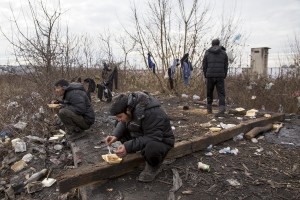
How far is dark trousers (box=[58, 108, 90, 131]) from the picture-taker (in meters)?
5.36

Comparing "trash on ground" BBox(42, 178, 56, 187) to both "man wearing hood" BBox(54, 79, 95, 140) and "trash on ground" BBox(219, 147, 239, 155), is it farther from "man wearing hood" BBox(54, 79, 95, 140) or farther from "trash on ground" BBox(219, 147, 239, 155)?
"trash on ground" BBox(219, 147, 239, 155)

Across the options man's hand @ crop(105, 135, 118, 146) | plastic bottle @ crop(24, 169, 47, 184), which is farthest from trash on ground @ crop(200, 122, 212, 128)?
plastic bottle @ crop(24, 169, 47, 184)

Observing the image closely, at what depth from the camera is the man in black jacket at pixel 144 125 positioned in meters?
3.32

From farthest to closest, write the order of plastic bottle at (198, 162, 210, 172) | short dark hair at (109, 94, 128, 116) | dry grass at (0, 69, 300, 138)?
1. dry grass at (0, 69, 300, 138)
2. plastic bottle at (198, 162, 210, 172)
3. short dark hair at (109, 94, 128, 116)

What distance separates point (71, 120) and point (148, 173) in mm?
2389

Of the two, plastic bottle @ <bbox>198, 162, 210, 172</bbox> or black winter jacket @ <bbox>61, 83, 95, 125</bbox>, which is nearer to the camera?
plastic bottle @ <bbox>198, 162, 210, 172</bbox>

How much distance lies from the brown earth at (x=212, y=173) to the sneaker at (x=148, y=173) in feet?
0.21

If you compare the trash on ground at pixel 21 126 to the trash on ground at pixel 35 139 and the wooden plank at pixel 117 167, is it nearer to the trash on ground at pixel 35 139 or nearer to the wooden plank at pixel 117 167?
the trash on ground at pixel 35 139

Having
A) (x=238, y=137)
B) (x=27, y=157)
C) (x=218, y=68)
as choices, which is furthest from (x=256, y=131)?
(x=27, y=157)

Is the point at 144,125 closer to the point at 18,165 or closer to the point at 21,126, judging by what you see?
the point at 18,165

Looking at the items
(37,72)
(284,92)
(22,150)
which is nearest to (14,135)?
(22,150)

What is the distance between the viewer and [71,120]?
544 centimetres

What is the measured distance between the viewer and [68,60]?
9625 mm

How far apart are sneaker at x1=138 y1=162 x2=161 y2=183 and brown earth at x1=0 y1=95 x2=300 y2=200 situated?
0.06 m
